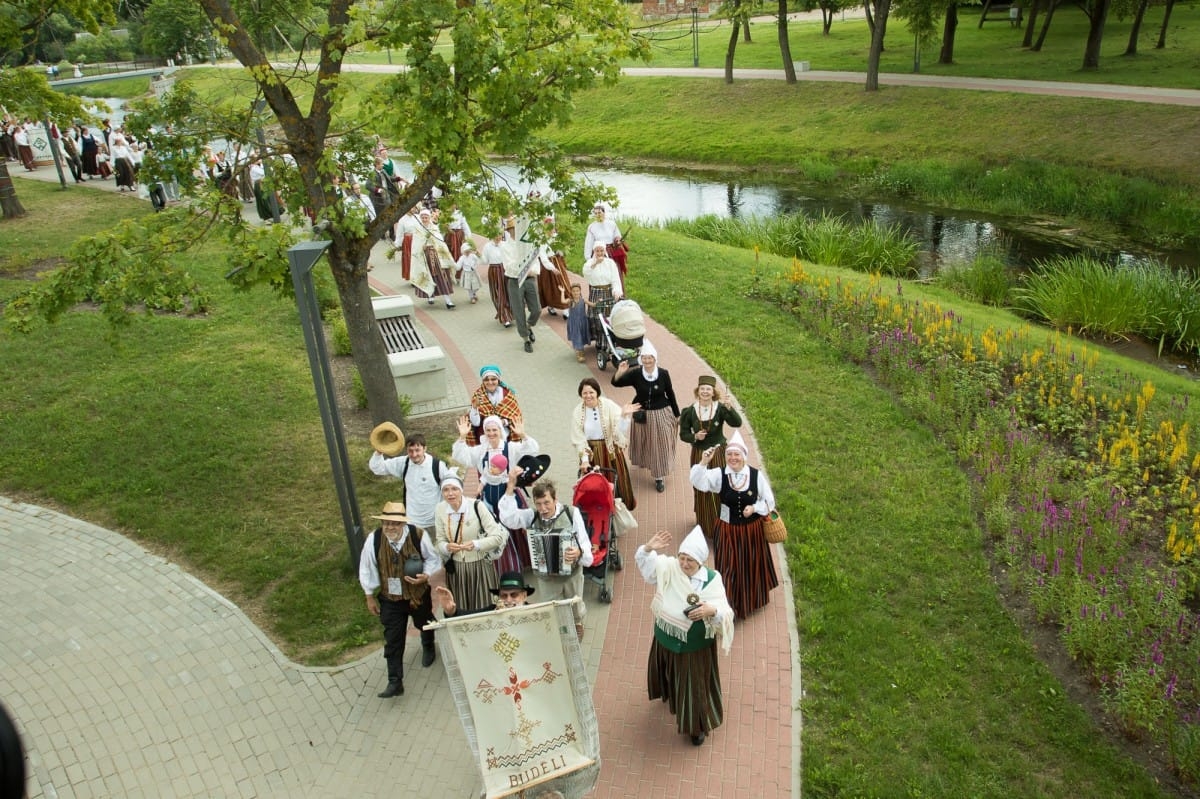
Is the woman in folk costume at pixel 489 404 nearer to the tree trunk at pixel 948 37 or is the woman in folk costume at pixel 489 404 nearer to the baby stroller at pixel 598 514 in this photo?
the baby stroller at pixel 598 514

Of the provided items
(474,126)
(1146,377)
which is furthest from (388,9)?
(1146,377)

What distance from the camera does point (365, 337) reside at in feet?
33.6

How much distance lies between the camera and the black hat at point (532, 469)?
8102 mm

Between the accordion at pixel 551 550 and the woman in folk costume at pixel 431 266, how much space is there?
9323 millimetres

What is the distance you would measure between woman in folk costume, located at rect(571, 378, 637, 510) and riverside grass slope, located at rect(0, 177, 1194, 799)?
1.87m

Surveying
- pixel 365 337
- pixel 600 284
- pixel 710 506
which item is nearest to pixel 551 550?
pixel 710 506

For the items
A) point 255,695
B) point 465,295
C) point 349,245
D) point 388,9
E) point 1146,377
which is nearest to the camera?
point 255,695

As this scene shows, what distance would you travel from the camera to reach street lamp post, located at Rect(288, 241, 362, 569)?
306 inches

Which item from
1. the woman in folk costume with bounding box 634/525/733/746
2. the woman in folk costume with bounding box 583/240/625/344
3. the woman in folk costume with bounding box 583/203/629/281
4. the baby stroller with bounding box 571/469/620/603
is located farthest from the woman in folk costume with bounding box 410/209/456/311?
the woman in folk costume with bounding box 634/525/733/746

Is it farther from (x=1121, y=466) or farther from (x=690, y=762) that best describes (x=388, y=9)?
(x=1121, y=466)

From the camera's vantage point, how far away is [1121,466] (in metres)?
9.72

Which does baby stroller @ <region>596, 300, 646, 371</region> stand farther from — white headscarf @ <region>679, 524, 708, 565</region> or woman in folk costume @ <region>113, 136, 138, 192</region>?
woman in folk costume @ <region>113, 136, 138, 192</region>

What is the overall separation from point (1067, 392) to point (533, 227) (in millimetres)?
6680

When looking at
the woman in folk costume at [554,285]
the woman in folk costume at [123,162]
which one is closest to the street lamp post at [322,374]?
the woman in folk costume at [554,285]
